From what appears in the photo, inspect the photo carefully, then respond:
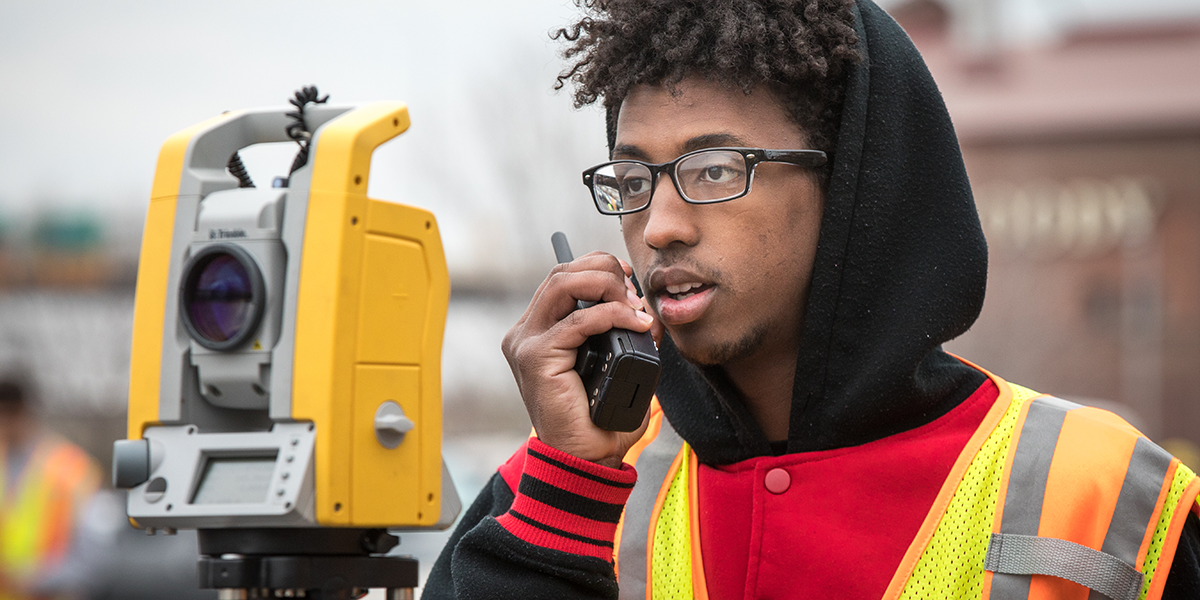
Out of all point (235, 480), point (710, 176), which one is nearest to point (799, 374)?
point (710, 176)

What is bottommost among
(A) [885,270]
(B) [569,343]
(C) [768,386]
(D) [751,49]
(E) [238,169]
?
(C) [768,386]

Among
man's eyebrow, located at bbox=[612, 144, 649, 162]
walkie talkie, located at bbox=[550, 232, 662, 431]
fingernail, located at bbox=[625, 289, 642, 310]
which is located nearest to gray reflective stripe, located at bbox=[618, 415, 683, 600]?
walkie talkie, located at bbox=[550, 232, 662, 431]

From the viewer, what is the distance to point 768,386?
2.21 metres

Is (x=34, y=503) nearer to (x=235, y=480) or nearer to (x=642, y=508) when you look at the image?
(x=235, y=480)

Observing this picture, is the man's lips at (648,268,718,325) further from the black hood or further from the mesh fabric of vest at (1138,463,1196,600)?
the mesh fabric of vest at (1138,463,1196,600)

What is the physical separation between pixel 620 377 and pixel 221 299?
0.72m

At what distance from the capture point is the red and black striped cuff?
6.18ft

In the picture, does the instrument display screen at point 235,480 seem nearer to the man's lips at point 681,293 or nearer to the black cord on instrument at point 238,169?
the black cord on instrument at point 238,169

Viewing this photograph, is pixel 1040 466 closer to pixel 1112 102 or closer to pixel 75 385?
pixel 75 385

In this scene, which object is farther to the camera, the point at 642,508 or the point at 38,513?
the point at 38,513

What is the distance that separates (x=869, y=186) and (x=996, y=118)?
28341 mm

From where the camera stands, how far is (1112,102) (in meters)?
29.5

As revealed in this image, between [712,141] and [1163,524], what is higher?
[712,141]

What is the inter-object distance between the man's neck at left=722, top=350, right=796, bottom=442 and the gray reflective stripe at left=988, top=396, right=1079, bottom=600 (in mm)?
420
